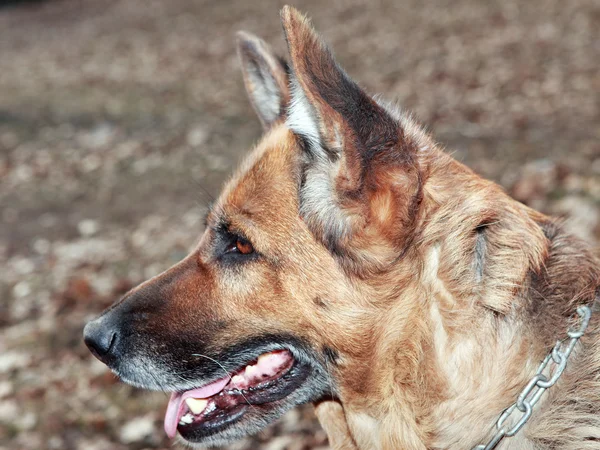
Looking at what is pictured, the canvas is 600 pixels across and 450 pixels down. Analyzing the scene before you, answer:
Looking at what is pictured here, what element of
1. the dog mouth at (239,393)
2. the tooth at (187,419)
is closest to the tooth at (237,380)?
the dog mouth at (239,393)

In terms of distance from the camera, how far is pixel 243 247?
3.00m

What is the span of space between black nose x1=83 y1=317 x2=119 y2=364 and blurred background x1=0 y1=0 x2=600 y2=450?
1122 mm

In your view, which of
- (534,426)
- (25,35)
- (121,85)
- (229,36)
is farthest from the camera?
(25,35)

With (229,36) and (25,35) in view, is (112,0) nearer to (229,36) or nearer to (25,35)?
(25,35)

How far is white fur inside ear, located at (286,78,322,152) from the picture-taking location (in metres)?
2.59

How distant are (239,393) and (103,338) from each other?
660 millimetres

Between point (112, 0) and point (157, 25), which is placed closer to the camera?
point (157, 25)

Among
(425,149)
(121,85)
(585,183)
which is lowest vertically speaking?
(585,183)

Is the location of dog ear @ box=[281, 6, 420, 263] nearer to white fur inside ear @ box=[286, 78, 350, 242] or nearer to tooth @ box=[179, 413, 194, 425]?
white fur inside ear @ box=[286, 78, 350, 242]

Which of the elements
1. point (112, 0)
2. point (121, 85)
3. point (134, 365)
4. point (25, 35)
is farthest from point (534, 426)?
point (112, 0)

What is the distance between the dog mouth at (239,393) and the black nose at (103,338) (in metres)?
0.42

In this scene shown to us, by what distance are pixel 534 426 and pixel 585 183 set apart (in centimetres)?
481

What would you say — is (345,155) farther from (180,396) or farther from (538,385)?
(180,396)

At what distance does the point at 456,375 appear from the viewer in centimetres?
262
